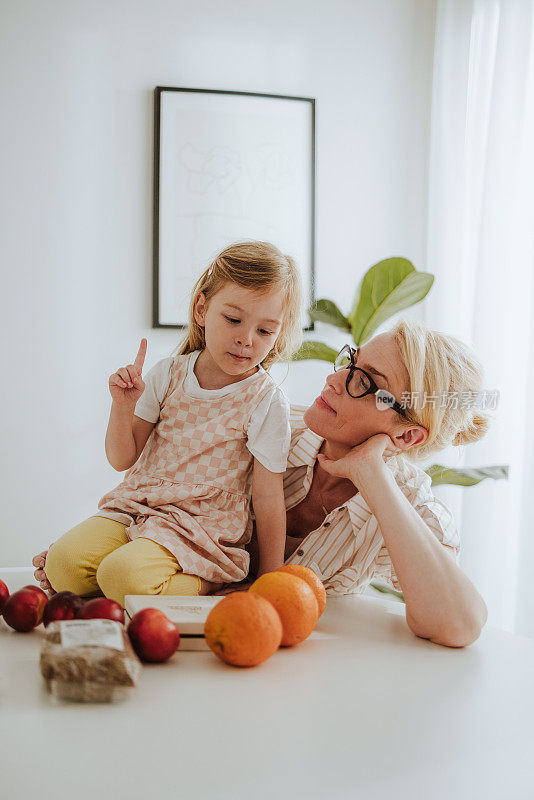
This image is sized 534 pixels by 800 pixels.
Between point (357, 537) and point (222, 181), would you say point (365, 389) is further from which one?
point (222, 181)

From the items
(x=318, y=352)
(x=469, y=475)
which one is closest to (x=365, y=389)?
(x=469, y=475)

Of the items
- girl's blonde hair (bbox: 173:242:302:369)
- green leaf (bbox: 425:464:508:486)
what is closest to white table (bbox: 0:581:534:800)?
girl's blonde hair (bbox: 173:242:302:369)

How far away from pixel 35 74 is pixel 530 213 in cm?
174

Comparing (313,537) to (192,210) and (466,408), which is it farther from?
(192,210)

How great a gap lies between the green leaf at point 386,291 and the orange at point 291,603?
138cm

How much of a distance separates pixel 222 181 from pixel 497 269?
3.41 feet

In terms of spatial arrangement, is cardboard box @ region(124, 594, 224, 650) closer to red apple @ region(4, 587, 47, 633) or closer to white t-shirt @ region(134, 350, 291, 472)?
Result: red apple @ region(4, 587, 47, 633)

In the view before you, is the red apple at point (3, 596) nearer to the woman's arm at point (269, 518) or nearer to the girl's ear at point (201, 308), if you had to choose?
the woman's arm at point (269, 518)

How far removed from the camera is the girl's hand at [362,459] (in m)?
1.33

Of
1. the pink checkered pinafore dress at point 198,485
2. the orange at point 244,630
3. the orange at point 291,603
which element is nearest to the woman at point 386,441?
the pink checkered pinafore dress at point 198,485

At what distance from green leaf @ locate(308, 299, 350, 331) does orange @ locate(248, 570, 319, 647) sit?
152 cm

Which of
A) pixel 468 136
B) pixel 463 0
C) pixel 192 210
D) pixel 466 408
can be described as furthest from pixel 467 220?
pixel 466 408

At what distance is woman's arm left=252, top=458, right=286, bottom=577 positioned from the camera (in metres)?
1.40

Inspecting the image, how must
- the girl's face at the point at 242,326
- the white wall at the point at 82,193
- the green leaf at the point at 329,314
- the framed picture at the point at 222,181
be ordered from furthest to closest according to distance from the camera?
the framed picture at the point at 222,181 < the white wall at the point at 82,193 < the green leaf at the point at 329,314 < the girl's face at the point at 242,326
